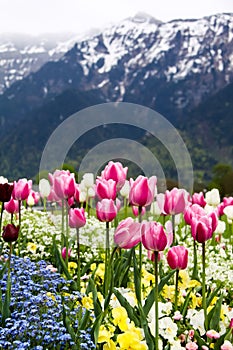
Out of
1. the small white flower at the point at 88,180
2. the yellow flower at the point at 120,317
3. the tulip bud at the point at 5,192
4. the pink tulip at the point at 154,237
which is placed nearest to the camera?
the pink tulip at the point at 154,237

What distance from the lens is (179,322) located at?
3598 mm

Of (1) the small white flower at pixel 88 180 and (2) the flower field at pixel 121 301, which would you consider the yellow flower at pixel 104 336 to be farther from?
(1) the small white flower at pixel 88 180

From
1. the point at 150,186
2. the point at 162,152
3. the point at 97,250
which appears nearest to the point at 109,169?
the point at 150,186

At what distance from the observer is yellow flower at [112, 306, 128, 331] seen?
3.15 metres

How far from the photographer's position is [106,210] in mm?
3385

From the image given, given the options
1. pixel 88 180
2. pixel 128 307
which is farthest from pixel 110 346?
pixel 88 180

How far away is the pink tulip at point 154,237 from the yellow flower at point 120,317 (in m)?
0.51

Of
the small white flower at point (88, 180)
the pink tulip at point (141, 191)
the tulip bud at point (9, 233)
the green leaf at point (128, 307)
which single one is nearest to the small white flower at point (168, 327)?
the green leaf at point (128, 307)

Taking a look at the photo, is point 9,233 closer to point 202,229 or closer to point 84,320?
point 84,320

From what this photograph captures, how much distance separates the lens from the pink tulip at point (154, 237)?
→ 2865 millimetres

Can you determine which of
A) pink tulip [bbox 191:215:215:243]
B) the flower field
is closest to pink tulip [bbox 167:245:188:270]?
the flower field

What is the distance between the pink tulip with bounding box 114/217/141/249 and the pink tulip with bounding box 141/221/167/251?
0.30m

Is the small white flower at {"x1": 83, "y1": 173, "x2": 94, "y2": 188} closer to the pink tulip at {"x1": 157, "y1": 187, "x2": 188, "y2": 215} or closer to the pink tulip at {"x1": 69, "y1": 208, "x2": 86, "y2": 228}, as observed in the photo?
the pink tulip at {"x1": 69, "y1": 208, "x2": 86, "y2": 228}

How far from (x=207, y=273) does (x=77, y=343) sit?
2.43m
